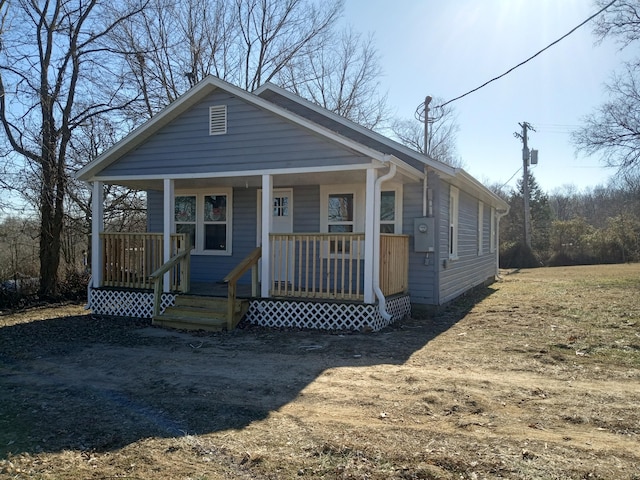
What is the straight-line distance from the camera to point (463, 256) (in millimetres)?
13117

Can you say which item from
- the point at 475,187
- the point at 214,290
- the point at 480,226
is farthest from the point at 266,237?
the point at 480,226

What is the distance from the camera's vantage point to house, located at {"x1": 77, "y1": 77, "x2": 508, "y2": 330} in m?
8.66

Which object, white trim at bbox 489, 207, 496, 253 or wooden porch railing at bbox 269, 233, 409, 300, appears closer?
wooden porch railing at bbox 269, 233, 409, 300

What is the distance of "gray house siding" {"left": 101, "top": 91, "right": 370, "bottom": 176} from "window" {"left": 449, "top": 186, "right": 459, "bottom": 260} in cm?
392

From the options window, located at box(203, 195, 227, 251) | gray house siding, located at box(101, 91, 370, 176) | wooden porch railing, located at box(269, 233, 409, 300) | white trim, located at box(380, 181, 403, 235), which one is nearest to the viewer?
wooden porch railing, located at box(269, 233, 409, 300)

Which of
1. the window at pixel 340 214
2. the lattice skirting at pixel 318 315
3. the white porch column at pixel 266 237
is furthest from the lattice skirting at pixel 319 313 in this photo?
the window at pixel 340 214

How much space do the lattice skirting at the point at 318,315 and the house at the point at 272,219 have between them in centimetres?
2

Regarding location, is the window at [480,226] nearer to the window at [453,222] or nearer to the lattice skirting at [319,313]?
the window at [453,222]

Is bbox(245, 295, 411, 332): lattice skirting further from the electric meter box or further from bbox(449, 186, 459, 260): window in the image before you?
bbox(449, 186, 459, 260): window

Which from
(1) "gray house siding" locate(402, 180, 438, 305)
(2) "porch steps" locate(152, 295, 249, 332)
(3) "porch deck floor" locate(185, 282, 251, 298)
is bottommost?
(2) "porch steps" locate(152, 295, 249, 332)

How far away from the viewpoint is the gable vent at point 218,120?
31.3 ft

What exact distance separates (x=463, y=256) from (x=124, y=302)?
27.7ft

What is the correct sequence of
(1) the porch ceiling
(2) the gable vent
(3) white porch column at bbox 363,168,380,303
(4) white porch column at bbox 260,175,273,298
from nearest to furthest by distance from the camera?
(3) white porch column at bbox 363,168,380,303 < (4) white porch column at bbox 260,175,273,298 < (1) the porch ceiling < (2) the gable vent

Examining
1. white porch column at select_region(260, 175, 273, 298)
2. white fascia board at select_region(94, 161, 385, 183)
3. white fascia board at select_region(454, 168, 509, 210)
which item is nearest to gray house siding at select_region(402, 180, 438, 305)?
white fascia board at select_region(454, 168, 509, 210)
